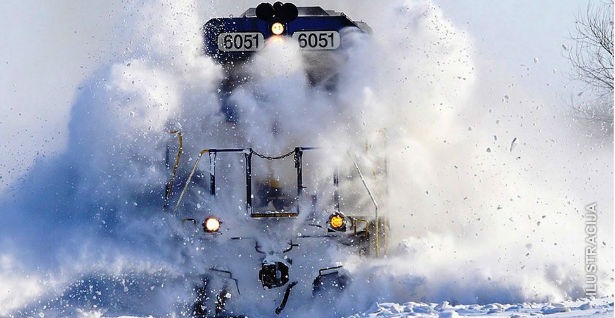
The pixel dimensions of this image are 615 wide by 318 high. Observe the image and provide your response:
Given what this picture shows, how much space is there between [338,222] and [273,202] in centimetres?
118

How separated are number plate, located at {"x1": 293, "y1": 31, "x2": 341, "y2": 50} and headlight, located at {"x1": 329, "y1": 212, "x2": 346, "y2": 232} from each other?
187cm

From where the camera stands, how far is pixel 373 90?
11000 mm

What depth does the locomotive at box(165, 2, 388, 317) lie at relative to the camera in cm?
962

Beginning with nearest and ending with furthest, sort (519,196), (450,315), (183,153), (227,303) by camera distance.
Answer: (450,315), (227,303), (183,153), (519,196)

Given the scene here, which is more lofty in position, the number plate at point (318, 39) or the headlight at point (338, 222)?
the number plate at point (318, 39)

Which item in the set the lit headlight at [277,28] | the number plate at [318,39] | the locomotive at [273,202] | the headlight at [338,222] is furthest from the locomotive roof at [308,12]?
the headlight at [338,222]

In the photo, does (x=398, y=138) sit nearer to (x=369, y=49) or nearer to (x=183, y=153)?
(x=369, y=49)

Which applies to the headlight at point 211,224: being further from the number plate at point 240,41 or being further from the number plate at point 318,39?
the number plate at point 318,39

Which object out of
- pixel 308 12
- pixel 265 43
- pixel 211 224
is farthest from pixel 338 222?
pixel 308 12

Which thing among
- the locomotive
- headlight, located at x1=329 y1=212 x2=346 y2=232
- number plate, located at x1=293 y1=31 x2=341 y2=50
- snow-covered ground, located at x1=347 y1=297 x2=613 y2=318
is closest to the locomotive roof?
the locomotive

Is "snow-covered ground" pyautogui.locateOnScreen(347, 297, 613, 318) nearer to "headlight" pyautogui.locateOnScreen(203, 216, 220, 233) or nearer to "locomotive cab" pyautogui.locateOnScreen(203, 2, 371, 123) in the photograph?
"headlight" pyautogui.locateOnScreen(203, 216, 220, 233)

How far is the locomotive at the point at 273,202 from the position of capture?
962 centimetres

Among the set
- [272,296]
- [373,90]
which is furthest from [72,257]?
[373,90]

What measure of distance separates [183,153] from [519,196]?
5029 mm
